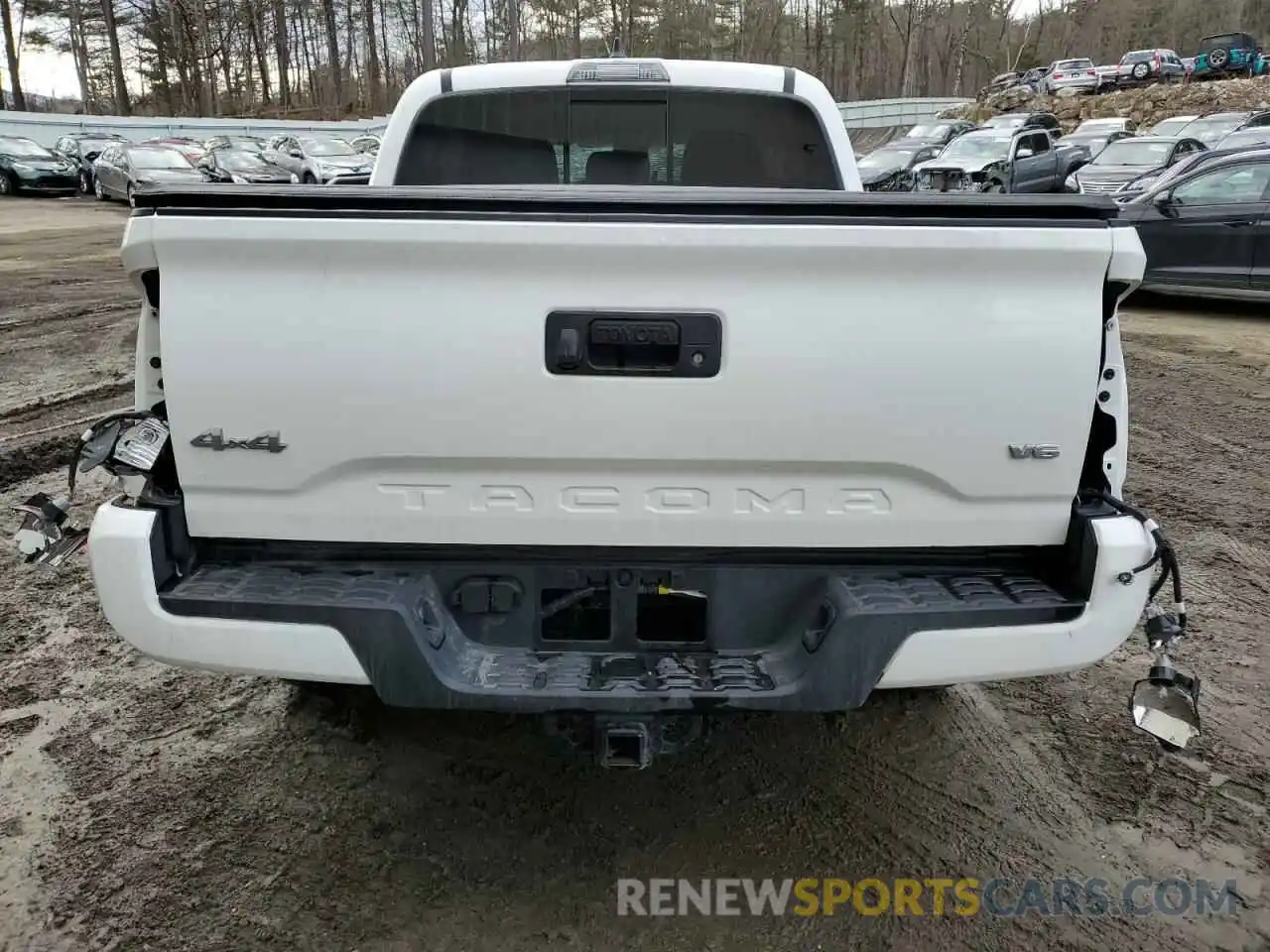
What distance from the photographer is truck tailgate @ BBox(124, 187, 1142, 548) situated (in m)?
2.19

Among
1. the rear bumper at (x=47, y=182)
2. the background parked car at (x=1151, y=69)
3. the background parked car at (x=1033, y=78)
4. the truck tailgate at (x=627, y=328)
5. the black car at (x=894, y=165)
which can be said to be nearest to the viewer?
the truck tailgate at (x=627, y=328)

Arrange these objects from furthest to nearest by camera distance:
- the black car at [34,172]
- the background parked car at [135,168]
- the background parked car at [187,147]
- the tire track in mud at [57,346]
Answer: the black car at [34,172], the background parked car at [187,147], the background parked car at [135,168], the tire track in mud at [57,346]

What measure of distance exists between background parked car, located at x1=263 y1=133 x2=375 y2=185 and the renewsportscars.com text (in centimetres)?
2569

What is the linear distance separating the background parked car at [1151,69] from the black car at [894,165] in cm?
2175

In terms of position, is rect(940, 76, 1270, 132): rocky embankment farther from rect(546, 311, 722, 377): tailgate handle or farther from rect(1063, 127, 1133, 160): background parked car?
rect(546, 311, 722, 377): tailgate handle

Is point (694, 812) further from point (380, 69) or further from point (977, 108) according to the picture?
point (380, 69)

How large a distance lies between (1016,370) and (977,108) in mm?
49755

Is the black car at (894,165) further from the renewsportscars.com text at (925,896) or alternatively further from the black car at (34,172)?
the black car at (34,172)

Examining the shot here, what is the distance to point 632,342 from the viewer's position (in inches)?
88.4

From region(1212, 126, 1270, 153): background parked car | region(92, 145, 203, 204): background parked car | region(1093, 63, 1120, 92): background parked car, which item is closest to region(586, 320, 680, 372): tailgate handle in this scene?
region(1212, 126, 1270, 153): background parked car

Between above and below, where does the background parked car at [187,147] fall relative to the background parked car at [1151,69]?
below

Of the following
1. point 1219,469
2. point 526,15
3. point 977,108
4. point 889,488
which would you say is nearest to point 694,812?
point 889,488

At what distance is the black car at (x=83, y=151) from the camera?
30062 millimetres

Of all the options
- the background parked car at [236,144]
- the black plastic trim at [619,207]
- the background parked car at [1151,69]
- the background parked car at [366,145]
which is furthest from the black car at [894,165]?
the background parked car at [1151,69]
